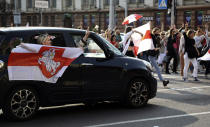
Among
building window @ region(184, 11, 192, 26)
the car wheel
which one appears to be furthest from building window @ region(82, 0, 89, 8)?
the car wheel

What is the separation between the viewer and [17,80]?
6.51 metres

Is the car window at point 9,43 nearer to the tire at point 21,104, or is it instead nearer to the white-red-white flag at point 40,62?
the white-red-white flag at point 40,62

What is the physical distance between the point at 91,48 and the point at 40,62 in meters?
1.08

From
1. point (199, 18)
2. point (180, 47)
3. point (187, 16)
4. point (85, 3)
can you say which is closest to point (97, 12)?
point (85, 3)

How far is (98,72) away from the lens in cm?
734

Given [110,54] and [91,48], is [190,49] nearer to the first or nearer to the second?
[110,54]

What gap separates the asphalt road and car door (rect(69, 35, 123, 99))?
426 millimetres

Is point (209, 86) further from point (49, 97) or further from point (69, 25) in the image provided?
point (69, 25)

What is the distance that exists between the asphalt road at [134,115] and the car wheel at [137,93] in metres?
0.14

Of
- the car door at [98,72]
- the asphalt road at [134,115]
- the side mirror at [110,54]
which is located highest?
the side mirror at [110,54]

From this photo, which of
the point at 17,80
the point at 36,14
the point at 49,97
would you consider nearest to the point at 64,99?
the point at 49,97

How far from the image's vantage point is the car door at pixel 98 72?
23.7 feet

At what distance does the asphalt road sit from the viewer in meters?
6.57

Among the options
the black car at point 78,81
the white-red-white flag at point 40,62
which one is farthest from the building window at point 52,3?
the white-red-white flag at point 40,62
